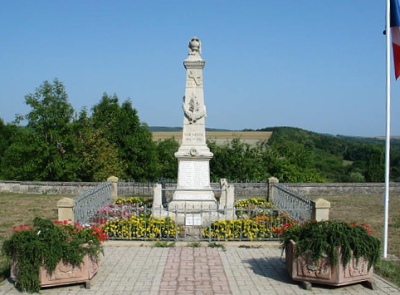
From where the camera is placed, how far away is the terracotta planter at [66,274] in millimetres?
7251

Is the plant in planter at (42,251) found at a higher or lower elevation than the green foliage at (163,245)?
higher

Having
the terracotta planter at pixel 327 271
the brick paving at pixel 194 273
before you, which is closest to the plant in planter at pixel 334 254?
the terracotta planter at pixel 327 271

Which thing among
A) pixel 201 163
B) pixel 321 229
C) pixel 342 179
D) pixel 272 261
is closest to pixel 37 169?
pixel 201 163

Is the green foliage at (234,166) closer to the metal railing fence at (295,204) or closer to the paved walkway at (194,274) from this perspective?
the metal railing fence at (295,204)

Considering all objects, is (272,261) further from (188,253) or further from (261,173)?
(261,173)

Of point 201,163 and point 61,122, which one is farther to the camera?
point 61,122

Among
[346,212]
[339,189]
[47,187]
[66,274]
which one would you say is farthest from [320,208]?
[47,187]

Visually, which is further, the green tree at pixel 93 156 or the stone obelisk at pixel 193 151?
the green tree at pixel 93 156

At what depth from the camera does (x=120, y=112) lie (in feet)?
125

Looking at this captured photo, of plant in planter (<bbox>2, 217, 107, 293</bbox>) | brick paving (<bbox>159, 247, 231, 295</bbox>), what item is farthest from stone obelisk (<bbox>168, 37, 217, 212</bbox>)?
plant in planter (<bbox>2, 217, 107, 293</bbox>)

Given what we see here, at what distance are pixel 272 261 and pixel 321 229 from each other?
227 cm

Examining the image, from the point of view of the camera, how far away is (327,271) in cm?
738

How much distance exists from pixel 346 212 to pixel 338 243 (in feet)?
36.7

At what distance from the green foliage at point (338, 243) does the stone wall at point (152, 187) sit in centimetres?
1475
